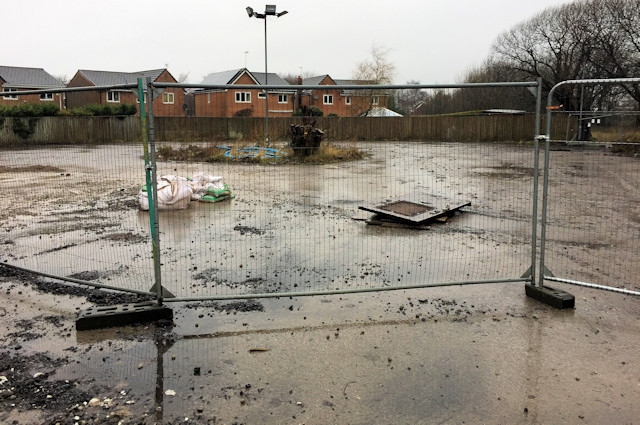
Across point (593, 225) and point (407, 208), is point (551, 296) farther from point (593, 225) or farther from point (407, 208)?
point (593, 225)

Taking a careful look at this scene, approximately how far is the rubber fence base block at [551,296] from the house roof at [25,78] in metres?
62.5

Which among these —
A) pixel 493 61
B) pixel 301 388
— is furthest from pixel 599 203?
pixel 493 61

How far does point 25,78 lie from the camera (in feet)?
189

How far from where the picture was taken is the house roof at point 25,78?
184 feet

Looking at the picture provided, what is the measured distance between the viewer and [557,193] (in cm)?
1248

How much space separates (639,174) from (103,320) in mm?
16220

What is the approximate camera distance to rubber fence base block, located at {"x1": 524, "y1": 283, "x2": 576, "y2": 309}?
461 cm

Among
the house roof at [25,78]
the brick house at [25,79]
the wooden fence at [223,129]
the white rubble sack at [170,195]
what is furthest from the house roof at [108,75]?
the white rubble sack at [170,195]

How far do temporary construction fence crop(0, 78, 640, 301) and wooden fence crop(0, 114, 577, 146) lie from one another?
232 millimetres

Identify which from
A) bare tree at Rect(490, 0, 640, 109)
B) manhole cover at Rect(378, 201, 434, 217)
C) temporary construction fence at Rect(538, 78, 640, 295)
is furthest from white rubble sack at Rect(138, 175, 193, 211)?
bare tree at Rect(490, 0, 640, 109)

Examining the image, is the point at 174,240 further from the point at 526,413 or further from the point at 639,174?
the point at 639,174

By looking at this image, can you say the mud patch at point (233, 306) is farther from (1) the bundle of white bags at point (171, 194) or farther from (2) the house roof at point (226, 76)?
(2) the house roof at point (226, 76)

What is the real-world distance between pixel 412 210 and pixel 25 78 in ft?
208

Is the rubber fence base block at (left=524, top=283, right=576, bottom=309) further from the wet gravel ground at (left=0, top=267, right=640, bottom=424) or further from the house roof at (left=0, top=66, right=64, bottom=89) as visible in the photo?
the house roof at (left=0, top=66, right=64, bottom=89)
